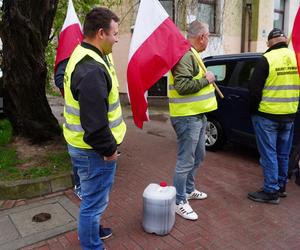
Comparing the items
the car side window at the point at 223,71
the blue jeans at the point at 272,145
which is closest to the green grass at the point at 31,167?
the blue jeans at the point at 272,145

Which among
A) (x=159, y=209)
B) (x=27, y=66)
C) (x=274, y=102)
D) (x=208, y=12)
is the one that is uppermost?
(x=208, y=12)

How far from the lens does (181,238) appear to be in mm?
3334

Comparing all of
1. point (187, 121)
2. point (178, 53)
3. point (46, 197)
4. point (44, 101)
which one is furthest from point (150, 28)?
point (44, 101)

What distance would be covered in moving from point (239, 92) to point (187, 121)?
2483 mm

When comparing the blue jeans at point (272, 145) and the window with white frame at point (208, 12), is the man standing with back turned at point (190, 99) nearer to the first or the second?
the blue jeans at point (272, 145)

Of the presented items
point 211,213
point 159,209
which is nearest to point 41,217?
point 159,209

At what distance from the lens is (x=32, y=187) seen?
4.25m

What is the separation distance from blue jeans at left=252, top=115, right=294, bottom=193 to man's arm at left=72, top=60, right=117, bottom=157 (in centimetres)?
224

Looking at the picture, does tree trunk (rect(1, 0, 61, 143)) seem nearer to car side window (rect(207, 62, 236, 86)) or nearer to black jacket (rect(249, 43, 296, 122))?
car side window (rect(207, 62, 236, 86))

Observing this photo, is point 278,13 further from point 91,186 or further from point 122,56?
point 91,186

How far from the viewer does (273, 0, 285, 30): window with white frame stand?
14.9 meters

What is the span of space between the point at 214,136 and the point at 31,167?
3195mm

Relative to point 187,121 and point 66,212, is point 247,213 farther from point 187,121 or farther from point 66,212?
point 66,212

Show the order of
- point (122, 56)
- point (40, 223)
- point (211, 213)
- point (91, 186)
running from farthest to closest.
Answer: point (122, 56) → point (211, 213) → point (40, 223) → point (91, 186)
